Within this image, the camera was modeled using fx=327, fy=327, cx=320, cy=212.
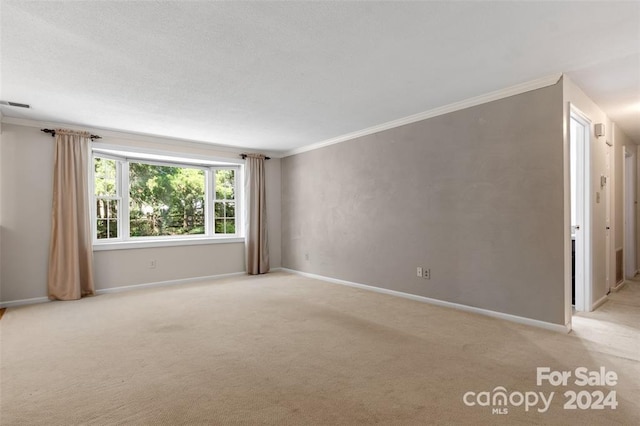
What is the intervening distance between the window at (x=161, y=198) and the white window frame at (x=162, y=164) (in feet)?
0.05

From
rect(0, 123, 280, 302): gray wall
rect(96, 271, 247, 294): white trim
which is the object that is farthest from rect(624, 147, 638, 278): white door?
rect(0, 123, 280, 302): gray wall

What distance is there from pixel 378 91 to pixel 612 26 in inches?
73.5

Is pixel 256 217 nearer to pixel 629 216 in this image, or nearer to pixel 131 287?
pixel 131 287

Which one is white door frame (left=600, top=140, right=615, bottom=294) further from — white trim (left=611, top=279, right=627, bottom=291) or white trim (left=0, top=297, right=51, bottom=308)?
white trim (left=0, top=297, right=51, bottom=308)

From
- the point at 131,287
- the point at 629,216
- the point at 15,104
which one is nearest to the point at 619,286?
the point at 629,216

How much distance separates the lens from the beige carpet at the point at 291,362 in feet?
6.20

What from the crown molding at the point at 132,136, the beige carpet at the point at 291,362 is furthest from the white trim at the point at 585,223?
the crown molding at the point at 132,136

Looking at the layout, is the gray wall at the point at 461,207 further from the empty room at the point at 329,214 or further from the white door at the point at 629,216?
the white door at the point at 629,216

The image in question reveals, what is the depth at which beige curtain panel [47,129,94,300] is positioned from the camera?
14.8 feet

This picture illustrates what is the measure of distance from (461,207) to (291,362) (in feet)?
8.66

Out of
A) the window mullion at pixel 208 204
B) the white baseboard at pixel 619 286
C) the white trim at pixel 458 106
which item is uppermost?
the white trim at pixel 458 106

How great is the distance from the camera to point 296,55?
8.74ft

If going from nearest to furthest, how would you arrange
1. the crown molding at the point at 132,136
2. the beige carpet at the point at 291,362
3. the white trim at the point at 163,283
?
the beige carpet at the point at 291,362 → the crown molding at the point at 132,136 → the white trim at the point at 163,283

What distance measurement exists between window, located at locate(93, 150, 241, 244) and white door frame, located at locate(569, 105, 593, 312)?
18.0ft
